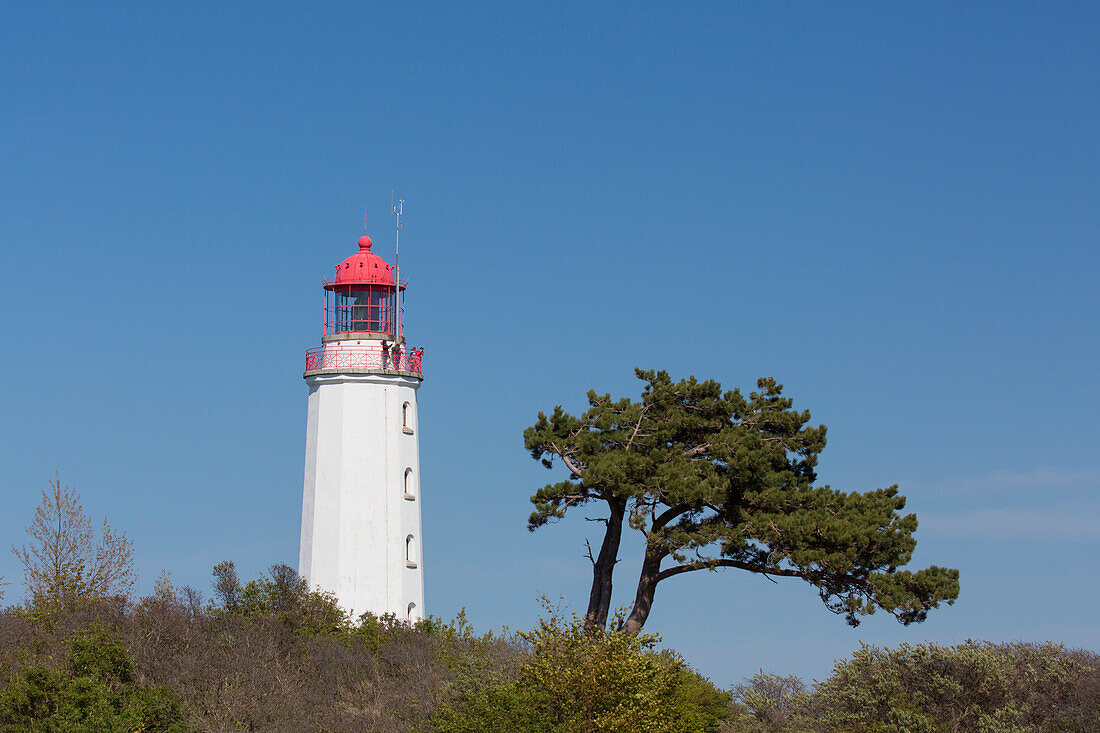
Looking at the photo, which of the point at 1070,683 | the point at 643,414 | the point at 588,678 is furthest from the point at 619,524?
the point at 1070,683

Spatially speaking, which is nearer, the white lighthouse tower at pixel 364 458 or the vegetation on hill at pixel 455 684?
the vegetation on hill at pixel 455 684

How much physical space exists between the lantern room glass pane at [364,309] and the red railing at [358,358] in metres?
0.89

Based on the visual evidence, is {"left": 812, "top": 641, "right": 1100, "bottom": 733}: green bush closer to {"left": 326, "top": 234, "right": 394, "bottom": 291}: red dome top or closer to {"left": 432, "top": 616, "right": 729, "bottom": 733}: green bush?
{"left": 432, "top": 616, "right": 729, "bottom": 733}: green bush

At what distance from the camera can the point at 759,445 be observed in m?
41.8

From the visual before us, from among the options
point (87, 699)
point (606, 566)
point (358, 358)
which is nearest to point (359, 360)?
point (358, 358)

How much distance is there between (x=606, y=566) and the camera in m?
42.2

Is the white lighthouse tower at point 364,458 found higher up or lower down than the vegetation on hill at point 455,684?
higher up

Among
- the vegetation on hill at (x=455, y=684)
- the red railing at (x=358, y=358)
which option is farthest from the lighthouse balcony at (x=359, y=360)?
the vegetation on hill at (x=455, y=684)

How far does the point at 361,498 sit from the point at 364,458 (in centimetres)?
123

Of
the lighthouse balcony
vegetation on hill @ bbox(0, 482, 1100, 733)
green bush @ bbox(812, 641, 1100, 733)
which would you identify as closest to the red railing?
the lighthouse balcony

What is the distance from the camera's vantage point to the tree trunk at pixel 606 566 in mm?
41938

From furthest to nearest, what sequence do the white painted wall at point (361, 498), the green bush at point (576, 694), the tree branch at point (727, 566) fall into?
1. the white painted wall at point (361, 498)
2. the tree branch at point (727, 566)
3. the green bush at point (576, 694)

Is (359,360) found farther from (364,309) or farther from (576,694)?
(576,694)

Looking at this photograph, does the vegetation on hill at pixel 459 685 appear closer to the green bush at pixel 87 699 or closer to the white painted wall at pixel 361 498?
the green bush at pixel 87 699
